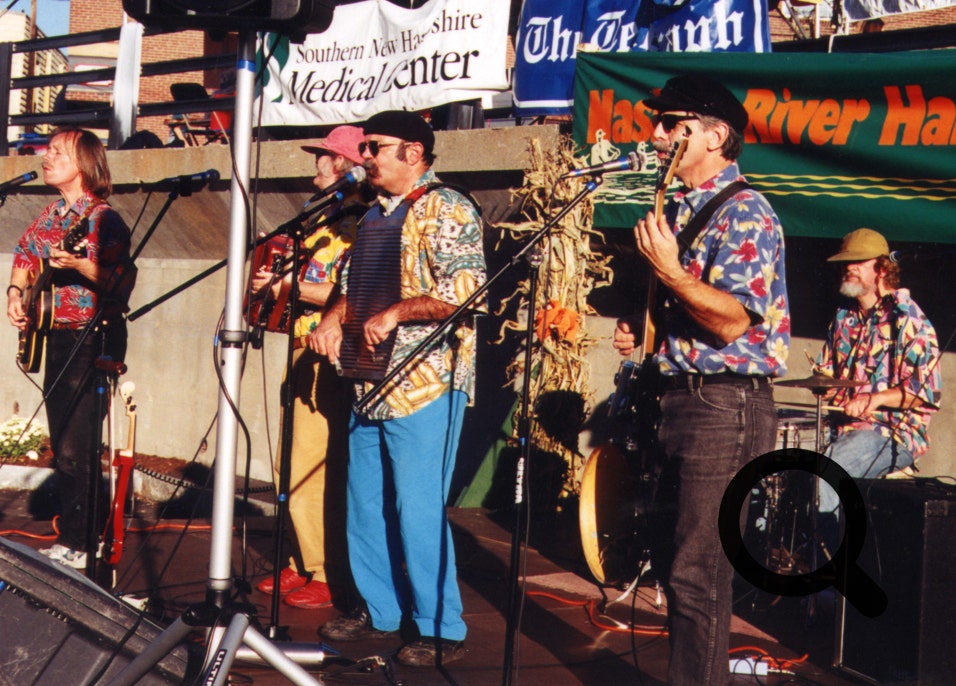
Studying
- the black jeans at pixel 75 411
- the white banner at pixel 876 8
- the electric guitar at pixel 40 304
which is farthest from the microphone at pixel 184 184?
the white banner at pixel 876 8

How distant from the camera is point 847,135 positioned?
6156 mm

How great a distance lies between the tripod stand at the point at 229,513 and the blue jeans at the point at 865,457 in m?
3.37

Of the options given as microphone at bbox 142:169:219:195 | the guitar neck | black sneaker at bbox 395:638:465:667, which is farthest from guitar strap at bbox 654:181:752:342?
microphone at bbox 142:169:219:195

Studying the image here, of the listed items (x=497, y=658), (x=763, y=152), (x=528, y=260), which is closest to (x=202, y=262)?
(x=763, y=152)

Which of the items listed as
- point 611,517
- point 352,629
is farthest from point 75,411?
point 611,517

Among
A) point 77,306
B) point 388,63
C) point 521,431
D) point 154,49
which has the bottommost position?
point 521,431

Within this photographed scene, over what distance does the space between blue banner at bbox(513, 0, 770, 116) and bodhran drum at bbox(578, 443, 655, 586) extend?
282cm

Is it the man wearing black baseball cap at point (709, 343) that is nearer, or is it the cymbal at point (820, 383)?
the man wearing black baseball cap at point (709, 343)

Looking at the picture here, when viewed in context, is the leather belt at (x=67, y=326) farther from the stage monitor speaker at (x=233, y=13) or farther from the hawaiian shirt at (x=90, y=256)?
the stage monitor speaker at (x=233, y=13)

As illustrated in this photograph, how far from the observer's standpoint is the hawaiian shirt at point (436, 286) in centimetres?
464

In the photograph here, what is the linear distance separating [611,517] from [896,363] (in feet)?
5.47

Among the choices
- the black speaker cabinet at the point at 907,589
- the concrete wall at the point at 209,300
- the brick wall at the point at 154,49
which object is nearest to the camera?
the black speaker cabinet at the point at 907,589

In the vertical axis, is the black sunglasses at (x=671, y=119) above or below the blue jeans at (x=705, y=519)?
above

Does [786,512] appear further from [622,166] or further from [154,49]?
[154,49]
